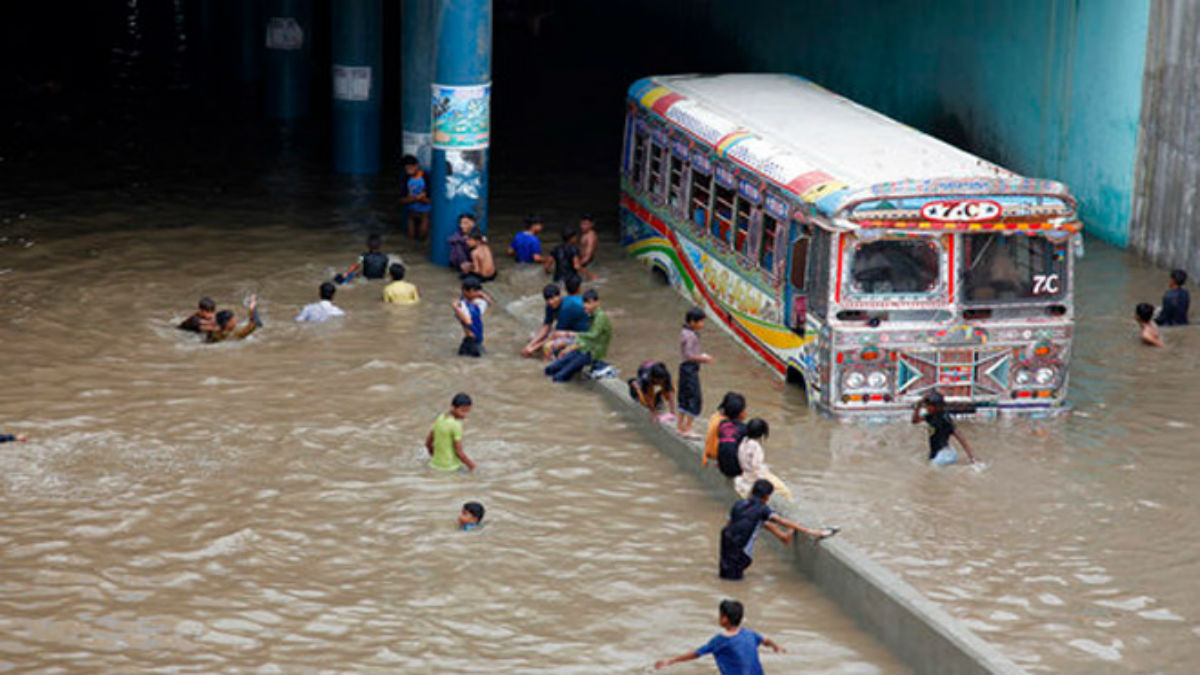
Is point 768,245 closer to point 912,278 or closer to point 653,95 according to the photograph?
point 912,278

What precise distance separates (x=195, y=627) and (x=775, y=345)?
7.88m

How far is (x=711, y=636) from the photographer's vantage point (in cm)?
1276

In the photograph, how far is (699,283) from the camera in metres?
21.2

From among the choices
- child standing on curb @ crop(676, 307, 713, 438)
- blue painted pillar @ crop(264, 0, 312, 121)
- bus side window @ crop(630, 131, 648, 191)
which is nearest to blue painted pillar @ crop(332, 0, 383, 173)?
blue painted pillar @ crop(264, 0, 312, 121)

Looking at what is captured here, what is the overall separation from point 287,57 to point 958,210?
67.9ft

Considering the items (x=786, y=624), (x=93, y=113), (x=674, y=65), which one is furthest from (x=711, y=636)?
(x=674, y=65)

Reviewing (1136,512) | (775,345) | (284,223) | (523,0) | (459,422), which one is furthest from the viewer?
(523,0)

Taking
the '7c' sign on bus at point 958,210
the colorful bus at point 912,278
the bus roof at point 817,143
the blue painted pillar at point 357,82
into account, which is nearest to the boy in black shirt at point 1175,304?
the bus roof at point 817,143

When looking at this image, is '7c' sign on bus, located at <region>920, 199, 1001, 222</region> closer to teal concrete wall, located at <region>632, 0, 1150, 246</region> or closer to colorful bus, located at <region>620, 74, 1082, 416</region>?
colorful bus, located at <region>620, 74, 1082, 416</region>

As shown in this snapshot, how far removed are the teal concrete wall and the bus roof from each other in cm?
442

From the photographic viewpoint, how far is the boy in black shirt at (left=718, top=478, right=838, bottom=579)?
13531 mm

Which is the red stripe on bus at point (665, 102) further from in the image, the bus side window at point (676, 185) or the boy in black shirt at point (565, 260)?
the boy in black shirt at point (565, 260)

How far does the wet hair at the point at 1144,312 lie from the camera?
1981cm

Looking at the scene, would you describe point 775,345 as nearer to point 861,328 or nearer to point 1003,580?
point 861,328
